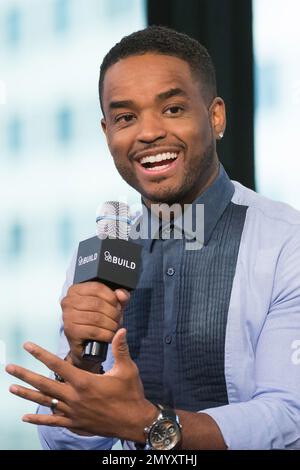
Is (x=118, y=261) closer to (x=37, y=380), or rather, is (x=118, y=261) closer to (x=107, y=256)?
(x=107, y=256)

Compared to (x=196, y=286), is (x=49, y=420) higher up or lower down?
lower down

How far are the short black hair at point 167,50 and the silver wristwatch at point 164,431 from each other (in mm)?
745

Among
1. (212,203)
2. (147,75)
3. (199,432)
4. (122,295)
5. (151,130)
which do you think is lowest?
(199,432)

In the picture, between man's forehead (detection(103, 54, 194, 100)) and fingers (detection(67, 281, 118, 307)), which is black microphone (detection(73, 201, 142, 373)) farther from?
man's forehead (detection(103, 54, 194, 100))

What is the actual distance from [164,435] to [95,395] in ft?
0.45

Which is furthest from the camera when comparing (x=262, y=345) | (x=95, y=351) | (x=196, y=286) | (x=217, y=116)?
(x=217, y=116)

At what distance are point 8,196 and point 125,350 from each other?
1527mm

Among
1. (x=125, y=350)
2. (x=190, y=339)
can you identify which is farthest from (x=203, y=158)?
(x=125, y=350)

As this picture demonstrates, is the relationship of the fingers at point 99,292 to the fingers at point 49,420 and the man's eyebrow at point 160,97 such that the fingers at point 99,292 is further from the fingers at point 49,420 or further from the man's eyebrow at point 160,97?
the man's eyebrow at point 160,97

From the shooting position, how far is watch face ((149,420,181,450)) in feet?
3.84

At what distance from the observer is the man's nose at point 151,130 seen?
151 cm

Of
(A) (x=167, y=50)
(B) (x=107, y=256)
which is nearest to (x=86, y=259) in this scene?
(B) (x=107, y=256)

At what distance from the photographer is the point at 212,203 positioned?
5.21 ft
